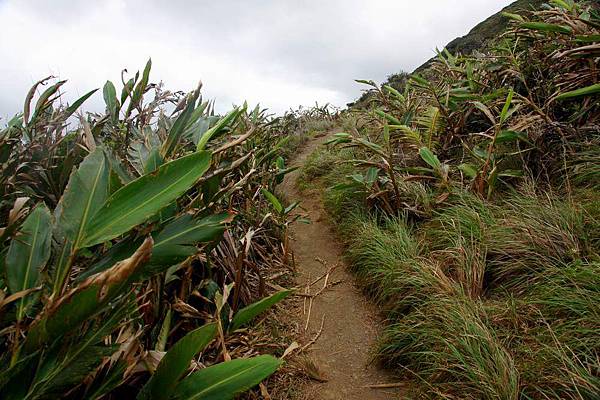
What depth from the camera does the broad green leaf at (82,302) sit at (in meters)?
0.78

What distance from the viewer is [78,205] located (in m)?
0.98

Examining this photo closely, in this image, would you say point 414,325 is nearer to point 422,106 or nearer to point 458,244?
point 458,244

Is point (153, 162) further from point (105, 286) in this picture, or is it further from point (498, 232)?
point (498, 232)

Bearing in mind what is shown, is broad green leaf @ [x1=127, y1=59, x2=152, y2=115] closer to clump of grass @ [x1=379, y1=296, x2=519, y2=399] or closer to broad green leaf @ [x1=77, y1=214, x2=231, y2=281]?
broad green leaf @ [x1=77, y1=214, x2=231, y2=281]

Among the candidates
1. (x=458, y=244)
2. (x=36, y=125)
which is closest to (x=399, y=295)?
(x=458, y=244)

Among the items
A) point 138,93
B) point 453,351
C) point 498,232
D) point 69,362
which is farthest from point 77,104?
point 498,232

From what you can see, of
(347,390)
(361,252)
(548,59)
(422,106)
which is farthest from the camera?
(422,106)

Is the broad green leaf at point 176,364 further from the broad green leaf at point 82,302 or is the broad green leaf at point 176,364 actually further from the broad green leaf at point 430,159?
the broad green leaf at point 430,159

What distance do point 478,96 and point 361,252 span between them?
1771 mm

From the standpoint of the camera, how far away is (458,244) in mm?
2225

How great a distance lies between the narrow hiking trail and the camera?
1786 millimetres

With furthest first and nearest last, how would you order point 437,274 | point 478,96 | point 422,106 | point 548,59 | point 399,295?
point 422,106 → point 478,96 → point 548,59 → point 399,295 → point 437,274

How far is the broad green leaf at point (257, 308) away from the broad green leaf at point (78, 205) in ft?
2.33

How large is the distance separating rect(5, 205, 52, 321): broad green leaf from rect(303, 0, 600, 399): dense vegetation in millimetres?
1370
